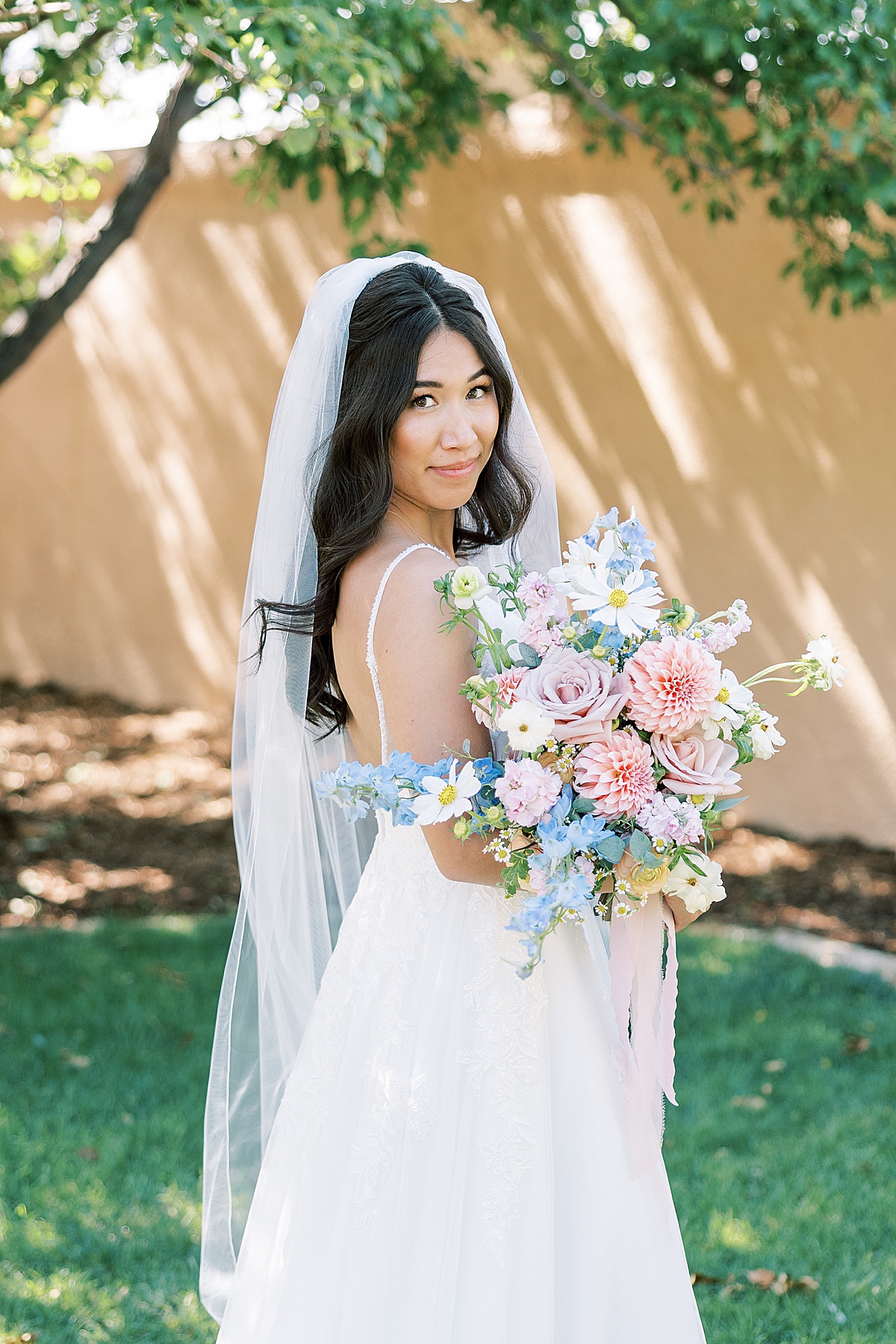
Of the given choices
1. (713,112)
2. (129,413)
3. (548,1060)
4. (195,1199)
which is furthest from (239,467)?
(548,1060)

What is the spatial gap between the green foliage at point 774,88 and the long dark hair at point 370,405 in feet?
6.66

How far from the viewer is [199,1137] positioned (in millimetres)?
3959

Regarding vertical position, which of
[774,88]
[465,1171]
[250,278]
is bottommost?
[465,1171]

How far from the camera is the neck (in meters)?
2.32

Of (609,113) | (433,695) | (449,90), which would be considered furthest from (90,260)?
(433,695)

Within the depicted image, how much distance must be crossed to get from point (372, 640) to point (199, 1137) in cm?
244

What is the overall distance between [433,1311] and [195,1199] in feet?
5.87

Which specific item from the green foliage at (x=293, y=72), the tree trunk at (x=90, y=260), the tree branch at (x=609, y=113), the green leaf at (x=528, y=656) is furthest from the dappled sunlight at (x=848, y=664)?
the green leaf at (x=528, y=656)

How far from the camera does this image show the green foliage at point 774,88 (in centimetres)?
398

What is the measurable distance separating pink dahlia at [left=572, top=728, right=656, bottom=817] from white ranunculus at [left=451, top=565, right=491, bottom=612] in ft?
0.90

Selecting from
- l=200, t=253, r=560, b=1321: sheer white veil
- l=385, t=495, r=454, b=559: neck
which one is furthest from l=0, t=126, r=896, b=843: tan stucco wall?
l=385, t=495, r=454, b=559: neck

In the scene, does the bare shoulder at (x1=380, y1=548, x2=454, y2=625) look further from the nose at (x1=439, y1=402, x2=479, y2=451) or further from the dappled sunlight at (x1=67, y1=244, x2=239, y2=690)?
the dappled sunlight at (x1=67, y1=244, x2=239, y2=690)

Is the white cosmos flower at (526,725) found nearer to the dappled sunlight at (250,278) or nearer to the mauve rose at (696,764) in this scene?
the mauve rose at (696,764)

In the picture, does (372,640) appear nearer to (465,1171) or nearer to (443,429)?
(443,429)
